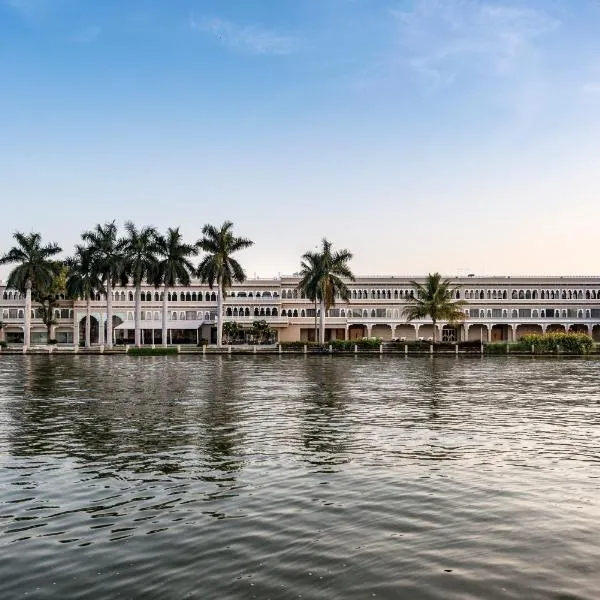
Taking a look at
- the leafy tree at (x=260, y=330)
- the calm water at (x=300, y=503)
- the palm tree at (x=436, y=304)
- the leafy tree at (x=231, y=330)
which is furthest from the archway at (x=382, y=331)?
the calm water at (x=300, y=503)

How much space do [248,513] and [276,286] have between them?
95887 millimetres

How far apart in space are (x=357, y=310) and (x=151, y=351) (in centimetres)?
3685

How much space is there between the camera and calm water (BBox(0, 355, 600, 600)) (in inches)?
341

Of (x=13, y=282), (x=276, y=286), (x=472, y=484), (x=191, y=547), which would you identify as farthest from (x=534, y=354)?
(x=191, y=547)

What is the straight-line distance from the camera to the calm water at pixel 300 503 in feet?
28.4

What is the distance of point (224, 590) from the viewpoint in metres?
8.31

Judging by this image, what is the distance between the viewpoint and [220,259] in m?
87.0

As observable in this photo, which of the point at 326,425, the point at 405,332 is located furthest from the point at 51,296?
the point at 326,425

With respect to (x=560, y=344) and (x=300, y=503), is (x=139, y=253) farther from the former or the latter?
(x=300, y=503)

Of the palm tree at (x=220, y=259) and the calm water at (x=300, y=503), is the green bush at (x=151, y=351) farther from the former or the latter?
the calm water at (x=300, y=503)

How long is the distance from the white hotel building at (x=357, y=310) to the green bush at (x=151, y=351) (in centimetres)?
2147

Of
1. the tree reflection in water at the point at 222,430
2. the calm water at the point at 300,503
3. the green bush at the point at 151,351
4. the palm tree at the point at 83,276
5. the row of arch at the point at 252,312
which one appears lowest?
the calm water at the point at 300,503

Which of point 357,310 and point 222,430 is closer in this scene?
point 222,430

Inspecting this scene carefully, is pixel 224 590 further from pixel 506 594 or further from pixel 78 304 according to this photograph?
pixel 78 304
